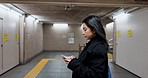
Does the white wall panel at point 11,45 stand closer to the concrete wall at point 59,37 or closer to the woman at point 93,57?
the woman at point 93,57

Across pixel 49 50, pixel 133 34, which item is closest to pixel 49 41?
pixel 49 50

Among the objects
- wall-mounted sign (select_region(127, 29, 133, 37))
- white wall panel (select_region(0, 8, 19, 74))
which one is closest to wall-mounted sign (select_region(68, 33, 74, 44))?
white wall panel (select_region(0, 8, 19, 74))

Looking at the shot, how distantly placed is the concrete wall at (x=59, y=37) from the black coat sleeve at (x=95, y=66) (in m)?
10.3

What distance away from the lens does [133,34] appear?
4.77 meters

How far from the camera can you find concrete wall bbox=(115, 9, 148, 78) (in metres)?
4.09

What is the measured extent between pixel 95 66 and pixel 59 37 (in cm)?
1042

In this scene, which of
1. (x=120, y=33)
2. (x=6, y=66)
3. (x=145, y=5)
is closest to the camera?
(x=145, y=5)

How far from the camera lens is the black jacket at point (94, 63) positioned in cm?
107

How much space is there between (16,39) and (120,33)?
4.89 metres

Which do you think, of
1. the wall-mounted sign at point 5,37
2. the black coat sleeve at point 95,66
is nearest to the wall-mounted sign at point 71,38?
the wall-mounted sign at point 5,37

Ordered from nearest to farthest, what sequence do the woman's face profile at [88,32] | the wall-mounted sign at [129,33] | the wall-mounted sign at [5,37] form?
1. the woman's face profile at [88,32]
2. the wall-mounted sign at [5,37]
3. the wall-mounted sign at [129,33]

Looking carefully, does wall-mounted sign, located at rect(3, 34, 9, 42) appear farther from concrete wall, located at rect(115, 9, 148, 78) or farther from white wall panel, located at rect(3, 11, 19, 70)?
concrete wall, located at rect(115, 9, 148, 78)

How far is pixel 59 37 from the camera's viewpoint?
1138cm

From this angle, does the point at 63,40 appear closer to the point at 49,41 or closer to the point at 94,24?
the point at 49,41
